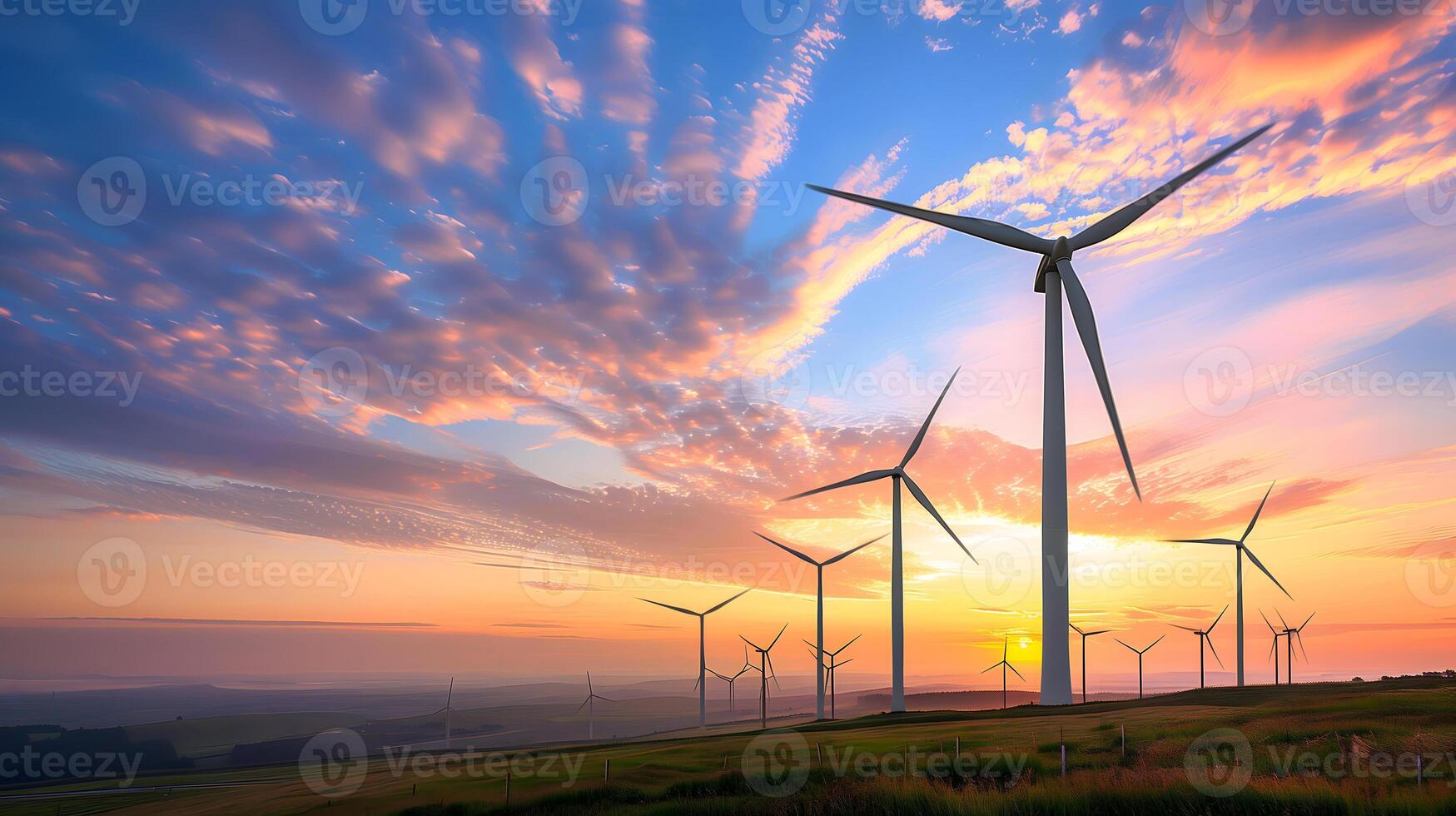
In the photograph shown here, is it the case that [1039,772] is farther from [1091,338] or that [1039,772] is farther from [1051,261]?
[1051,261]

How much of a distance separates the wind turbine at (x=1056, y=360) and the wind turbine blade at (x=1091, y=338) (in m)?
0.07

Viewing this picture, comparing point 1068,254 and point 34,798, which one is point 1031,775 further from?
point 34,798

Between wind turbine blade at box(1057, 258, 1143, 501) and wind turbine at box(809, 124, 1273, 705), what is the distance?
7cm

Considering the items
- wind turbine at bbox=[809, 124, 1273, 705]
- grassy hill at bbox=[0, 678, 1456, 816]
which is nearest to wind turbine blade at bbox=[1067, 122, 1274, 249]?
wind turbine at bbox=[809, 124, 1273, 705]

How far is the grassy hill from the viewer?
26.9 meters

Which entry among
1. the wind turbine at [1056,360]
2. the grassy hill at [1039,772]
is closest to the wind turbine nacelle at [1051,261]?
the wind turbine at [1056,360]

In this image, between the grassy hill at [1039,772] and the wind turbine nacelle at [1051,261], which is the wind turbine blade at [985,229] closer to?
the wind turbine nacelle at [1051,261]

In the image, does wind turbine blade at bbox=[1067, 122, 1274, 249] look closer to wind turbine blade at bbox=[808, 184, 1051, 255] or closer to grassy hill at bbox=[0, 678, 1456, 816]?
wind turbine blade at bbox=[808, 184, 1051, 255]

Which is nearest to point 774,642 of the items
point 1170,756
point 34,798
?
point 1170,756

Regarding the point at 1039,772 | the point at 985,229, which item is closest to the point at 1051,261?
the point at 985,229

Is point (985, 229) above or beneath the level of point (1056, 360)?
above

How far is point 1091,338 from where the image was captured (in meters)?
66.6

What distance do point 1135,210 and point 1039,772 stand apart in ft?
Result: 194

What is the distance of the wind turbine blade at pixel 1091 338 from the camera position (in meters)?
57.8
